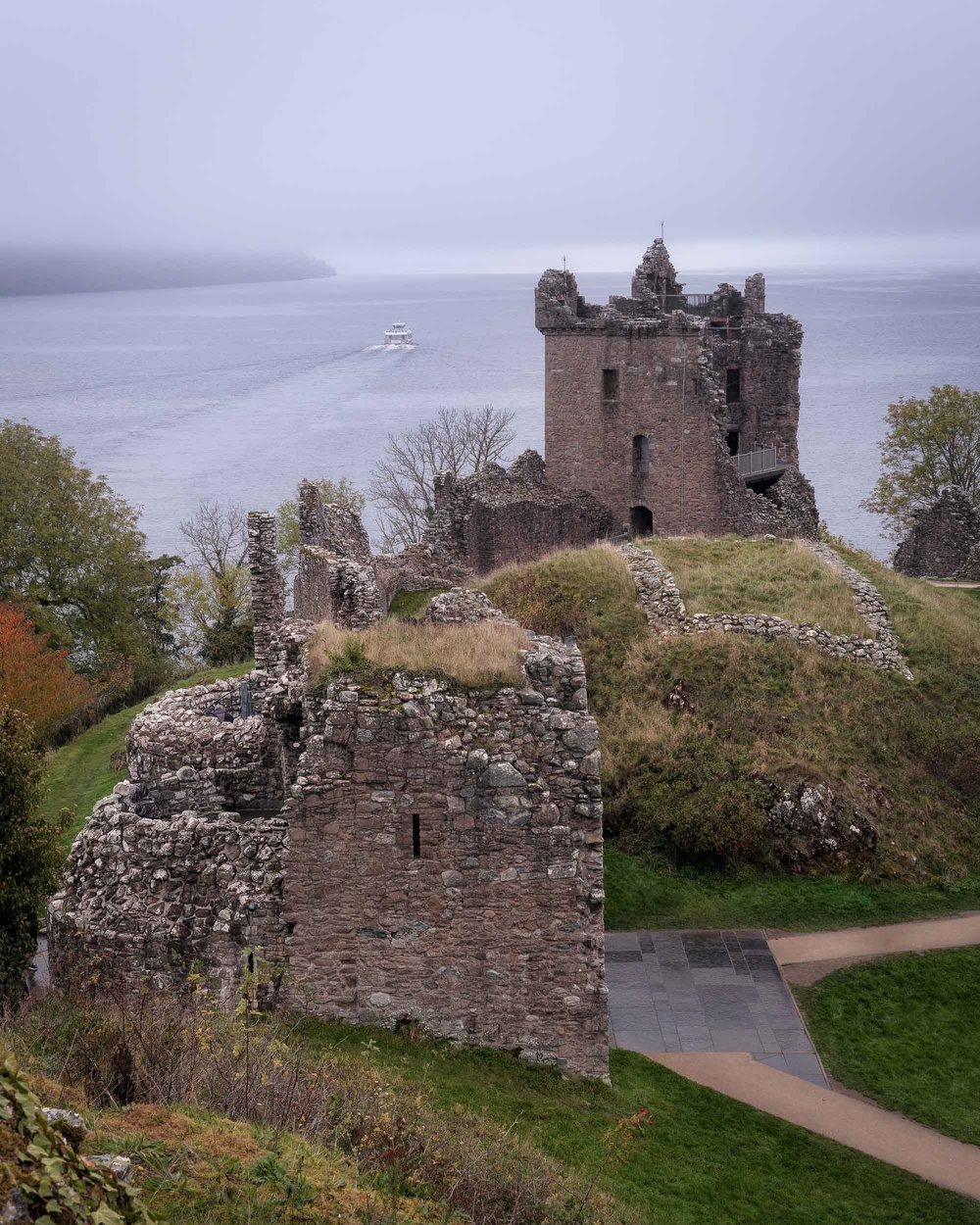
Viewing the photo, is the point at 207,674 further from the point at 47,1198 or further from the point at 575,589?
the point at 47,1198

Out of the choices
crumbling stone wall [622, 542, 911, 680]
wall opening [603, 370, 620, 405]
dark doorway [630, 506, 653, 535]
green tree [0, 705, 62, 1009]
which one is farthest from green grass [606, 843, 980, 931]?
A: wall opening [603, 370, 620, 405]

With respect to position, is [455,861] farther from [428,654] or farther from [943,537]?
[943,537]

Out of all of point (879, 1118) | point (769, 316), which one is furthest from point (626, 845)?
point (769, 316)

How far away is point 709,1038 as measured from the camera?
1562cm

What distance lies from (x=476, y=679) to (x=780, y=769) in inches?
385

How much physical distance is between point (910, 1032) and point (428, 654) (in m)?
8.20

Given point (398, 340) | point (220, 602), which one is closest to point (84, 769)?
point (220, 602)

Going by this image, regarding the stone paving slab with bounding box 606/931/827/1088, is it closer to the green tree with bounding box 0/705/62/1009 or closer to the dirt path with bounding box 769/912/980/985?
A: the dirt path with bounding box 769/912/980/985

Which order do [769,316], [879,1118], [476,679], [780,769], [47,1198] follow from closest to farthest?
[47,1198] → [476,679] → [879,1118] → [780,769] → [769,316]

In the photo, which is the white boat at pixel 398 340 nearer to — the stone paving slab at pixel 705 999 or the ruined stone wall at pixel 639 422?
the ruined stone wall at pixel 639 422

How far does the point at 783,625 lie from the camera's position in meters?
24.0

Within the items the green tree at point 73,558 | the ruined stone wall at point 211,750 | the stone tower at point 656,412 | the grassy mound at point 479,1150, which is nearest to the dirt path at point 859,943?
the grassy mound at point 479,1150

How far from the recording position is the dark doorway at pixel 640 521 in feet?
125

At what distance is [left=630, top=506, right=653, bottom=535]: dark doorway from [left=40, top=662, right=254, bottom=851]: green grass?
12.2m
